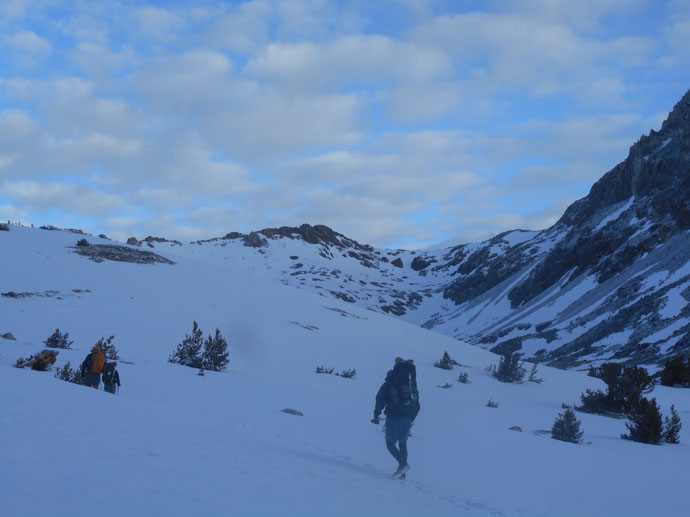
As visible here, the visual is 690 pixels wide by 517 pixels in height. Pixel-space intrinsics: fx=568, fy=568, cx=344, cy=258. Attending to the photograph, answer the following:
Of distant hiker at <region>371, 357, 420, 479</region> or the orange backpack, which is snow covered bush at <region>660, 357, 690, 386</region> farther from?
the orange backpack

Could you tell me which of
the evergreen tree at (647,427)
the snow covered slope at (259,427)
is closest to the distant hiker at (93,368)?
Answer: the snow covered slope at (259,427)

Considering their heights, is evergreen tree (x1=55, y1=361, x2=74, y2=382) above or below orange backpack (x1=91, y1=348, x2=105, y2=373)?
below

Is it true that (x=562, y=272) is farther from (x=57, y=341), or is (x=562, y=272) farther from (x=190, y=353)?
(x=57, y=341)

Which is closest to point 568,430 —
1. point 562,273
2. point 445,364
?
point 445,364

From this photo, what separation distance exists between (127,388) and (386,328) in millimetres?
18793

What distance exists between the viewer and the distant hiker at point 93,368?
1154 centimetres

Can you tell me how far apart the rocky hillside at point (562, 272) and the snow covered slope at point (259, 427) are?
15839mm

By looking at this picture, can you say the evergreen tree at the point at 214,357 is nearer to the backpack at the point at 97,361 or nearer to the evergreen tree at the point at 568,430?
the backpack at the point at 97,361

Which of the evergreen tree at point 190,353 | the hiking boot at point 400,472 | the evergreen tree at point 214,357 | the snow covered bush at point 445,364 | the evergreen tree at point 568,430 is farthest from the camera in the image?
the snow covered bush at point 445,364

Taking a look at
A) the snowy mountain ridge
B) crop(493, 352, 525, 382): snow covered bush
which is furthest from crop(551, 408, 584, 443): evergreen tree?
the snowy mountain ridge

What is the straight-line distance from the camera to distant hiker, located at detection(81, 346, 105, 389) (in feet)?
37.9

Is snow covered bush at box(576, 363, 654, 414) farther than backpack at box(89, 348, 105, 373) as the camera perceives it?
Yes

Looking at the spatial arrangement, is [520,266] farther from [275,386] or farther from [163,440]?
[163,440]

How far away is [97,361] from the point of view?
1166 centimetres
